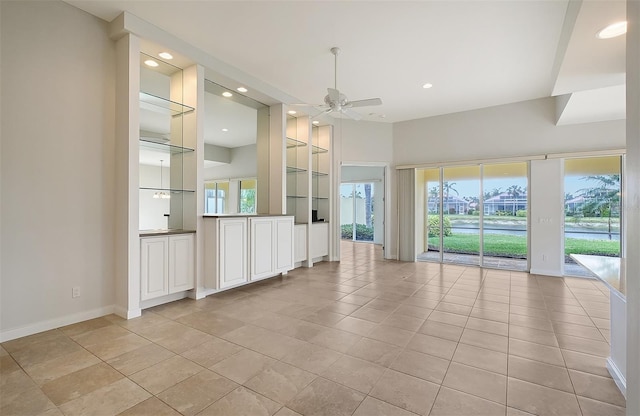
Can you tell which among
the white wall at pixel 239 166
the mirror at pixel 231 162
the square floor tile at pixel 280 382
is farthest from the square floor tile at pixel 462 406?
the white wall at pixel 239 166

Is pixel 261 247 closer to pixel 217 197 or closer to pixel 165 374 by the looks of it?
pixel 165 374

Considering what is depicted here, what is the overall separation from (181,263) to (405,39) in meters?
4.17

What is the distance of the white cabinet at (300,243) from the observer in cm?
621

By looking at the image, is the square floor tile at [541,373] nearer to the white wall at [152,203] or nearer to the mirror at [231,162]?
the white wall at [152,203]

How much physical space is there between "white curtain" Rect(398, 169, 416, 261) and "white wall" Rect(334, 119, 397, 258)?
18 cm

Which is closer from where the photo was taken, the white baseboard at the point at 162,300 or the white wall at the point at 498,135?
the white baseboard at the point at 162,300

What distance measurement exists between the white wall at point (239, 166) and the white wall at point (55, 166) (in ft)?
20.1

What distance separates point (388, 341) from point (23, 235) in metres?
3.70

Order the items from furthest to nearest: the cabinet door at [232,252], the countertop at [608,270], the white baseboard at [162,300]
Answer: the cabinet door at [232,252]
the white baseboard at [162,300]
the countertop at [608,270]

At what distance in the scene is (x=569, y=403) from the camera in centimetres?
193

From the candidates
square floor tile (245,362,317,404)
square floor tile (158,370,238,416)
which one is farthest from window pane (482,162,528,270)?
square floor tile (158,370,238,416)

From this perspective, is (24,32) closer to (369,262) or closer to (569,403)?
(569,403)

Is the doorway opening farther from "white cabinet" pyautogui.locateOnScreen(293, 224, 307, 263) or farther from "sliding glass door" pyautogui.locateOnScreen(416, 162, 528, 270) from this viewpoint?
"white cabinet" pyautogui.locateOnScreen(293, 224, 307, 263)

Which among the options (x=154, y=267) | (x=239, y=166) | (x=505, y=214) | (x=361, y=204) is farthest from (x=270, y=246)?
(x=361, y=204)
